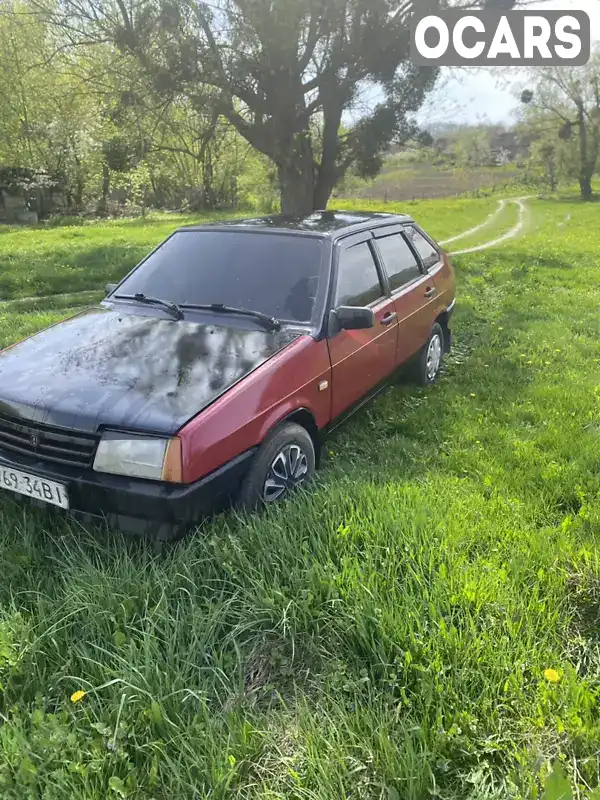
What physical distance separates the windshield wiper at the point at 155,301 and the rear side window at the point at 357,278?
100 cm

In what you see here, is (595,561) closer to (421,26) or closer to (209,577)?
(209,577)

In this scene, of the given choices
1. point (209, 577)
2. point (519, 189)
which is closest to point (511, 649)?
point (209, 577)

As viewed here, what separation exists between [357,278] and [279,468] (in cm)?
163

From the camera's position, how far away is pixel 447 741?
186cm

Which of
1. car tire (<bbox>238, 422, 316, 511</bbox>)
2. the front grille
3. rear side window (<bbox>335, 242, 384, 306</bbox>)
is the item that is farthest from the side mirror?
the front grille

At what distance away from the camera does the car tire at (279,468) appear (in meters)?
2.95

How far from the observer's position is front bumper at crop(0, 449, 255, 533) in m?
2.63

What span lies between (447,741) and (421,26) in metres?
12.1

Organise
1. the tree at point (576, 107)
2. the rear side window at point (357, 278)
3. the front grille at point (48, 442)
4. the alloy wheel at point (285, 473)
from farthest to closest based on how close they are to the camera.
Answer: the tree at point (576, 107)
the rear side window at point (357, 278)
the alloy wheel at point (285, 473)
the front grille at point (48, 442)

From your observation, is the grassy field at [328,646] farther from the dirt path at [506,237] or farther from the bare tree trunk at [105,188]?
the bare tree trunk at [105,188]

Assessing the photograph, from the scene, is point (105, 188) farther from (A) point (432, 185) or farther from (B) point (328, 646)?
(B) point (328, 646)

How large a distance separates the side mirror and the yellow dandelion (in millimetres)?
2088

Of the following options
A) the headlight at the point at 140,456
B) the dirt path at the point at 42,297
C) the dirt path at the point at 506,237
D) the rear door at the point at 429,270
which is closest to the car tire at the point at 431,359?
the rear door at the point at 429,270

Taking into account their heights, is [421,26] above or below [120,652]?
above
